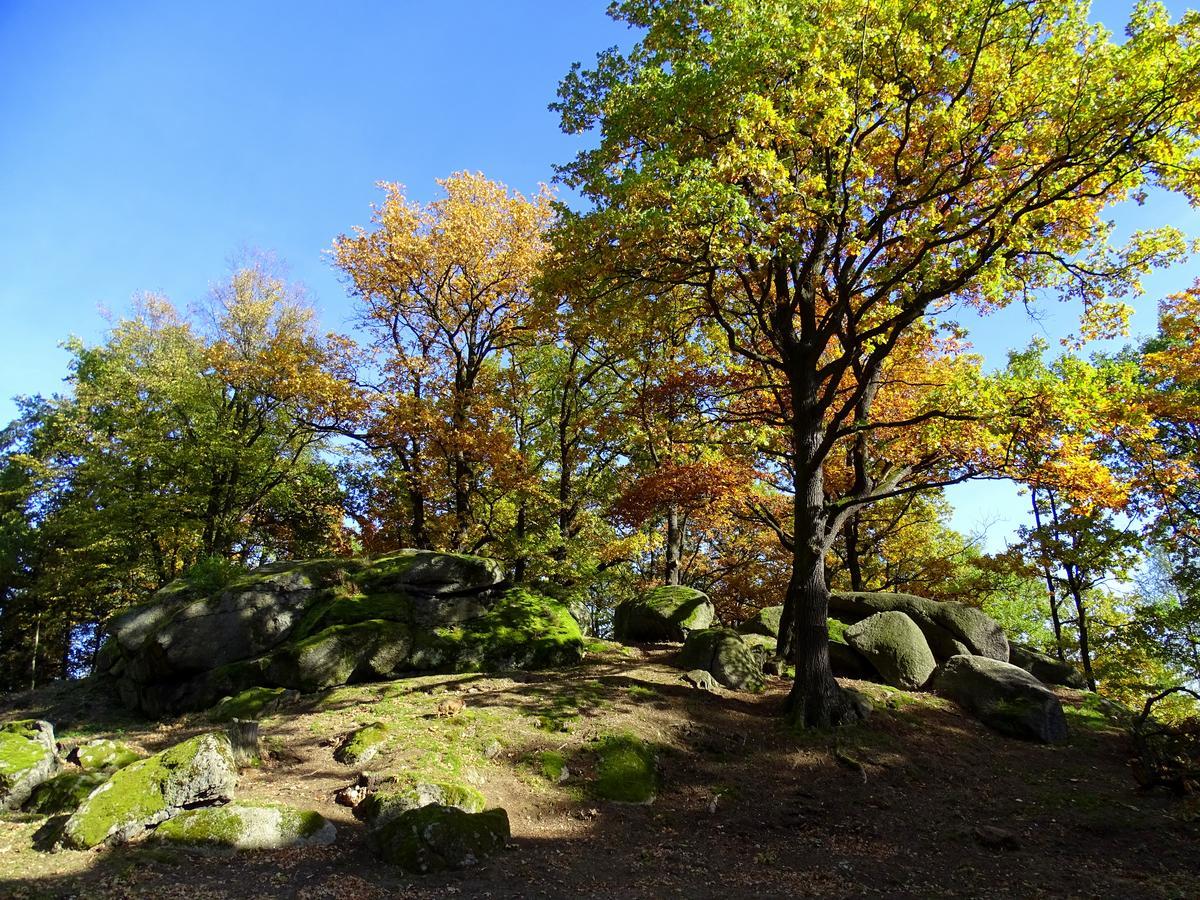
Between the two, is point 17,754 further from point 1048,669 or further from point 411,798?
point 1048,669

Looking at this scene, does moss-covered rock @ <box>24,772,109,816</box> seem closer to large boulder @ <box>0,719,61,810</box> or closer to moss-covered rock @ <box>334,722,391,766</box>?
large boulder @ <box>0,719,61,810</box>

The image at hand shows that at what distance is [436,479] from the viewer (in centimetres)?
1933

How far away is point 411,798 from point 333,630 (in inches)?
246

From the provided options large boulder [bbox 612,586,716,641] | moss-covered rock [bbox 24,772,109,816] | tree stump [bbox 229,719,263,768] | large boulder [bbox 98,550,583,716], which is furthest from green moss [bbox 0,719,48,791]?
large boulder [bbox 612,586,716,641]

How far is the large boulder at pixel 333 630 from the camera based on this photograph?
12125 millimetres

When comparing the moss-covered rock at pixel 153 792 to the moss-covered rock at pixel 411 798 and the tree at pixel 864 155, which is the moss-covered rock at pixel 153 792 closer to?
the moss-covered rock at pixel 411 798

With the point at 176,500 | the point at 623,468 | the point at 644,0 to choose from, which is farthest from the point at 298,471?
the point at 644,0

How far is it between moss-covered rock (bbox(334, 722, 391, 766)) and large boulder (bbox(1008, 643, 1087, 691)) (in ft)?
44.8

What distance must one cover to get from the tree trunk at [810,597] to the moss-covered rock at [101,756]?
9.60 metres

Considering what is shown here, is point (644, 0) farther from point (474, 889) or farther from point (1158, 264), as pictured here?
point (474, 889)

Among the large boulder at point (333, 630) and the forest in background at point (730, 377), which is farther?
the large boulder at point (333, 630)

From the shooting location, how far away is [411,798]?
6891 millimetres

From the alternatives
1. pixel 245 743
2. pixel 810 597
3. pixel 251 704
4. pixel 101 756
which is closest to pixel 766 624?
pixel 810 597

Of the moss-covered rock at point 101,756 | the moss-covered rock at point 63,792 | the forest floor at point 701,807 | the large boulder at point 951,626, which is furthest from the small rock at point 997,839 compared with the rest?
the moss-covered rock at point 101,756
